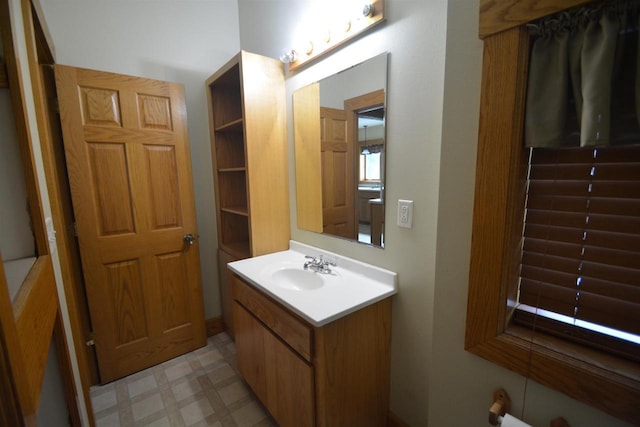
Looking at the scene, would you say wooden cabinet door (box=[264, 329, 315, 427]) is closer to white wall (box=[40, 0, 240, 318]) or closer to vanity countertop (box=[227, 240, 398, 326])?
vanity countertop (box=[227, 240, 398, 326])

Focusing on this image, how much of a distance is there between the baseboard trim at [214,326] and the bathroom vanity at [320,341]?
962 mm

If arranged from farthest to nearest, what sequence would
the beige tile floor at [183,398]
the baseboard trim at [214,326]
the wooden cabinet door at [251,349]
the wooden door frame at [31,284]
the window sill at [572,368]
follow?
the baseboard trim at [214,326] < the beige tile floor at [183,398] < the wooden cabinet door at [251,349] < the window sill at [572,368] < the wooden door frame at [31,284]

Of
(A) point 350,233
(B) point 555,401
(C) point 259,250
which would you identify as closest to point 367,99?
(A) point 350,233

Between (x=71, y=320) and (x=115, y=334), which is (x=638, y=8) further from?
(x=115, y=334)

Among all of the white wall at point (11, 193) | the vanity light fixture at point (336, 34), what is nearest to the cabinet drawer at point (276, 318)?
the white wall at point (11, 193)

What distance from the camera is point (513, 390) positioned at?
0.84 meters

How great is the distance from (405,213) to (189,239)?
5.42ft

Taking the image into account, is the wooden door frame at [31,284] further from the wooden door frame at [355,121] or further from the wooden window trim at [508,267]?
the wooden door frame at [355,121]

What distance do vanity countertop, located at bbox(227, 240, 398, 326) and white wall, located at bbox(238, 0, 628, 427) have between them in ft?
0.26

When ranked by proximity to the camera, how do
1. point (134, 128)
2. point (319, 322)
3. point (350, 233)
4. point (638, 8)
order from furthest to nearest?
point (134, 128) → point (350, 233) → point (319, 322) → point (638, 8)

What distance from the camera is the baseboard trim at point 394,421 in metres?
1.41

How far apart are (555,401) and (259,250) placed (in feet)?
5.29

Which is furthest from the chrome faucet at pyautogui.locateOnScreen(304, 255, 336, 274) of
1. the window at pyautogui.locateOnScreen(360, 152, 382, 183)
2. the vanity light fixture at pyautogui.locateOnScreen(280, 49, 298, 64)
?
the vanity light fixture at pyautogui.locateOnScreen(280, 49, 298, 64)

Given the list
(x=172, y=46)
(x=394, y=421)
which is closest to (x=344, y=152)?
(x=394, y=421)
